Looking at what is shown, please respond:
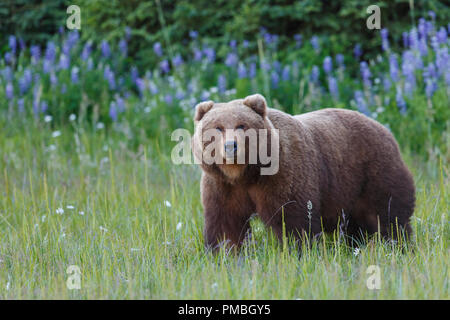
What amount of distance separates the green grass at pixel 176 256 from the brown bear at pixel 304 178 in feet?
0.68

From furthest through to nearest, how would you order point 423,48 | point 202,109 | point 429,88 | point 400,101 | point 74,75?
point 74,75 < point 423,48 < point 400,101 < point 429,88 < point 202,109

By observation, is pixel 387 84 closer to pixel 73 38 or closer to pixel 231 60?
pixel 231 60

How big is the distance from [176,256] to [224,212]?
51cm

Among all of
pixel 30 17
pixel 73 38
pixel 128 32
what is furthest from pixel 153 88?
pixel 30 17

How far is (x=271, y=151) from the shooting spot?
3.99m

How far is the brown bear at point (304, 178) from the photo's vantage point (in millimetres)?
3979

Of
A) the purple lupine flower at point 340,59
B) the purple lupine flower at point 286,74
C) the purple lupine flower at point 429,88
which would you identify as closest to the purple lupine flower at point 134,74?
the purple lupine flower at point 286,74

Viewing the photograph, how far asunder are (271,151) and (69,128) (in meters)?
5.16

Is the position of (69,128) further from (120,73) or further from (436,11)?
(436,11)

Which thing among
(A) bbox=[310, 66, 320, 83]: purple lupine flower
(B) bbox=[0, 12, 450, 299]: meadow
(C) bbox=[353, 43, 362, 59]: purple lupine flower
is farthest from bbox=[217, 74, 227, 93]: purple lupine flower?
(C) bbox=[353, 43, 362, 59]: purple lupine flower

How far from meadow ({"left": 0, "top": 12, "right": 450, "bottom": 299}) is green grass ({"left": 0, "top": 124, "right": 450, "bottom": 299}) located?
0.05 ft

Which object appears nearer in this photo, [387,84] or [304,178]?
[304,178]

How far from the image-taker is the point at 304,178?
4.14m

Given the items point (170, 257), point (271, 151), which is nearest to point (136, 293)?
point (170, 257)
